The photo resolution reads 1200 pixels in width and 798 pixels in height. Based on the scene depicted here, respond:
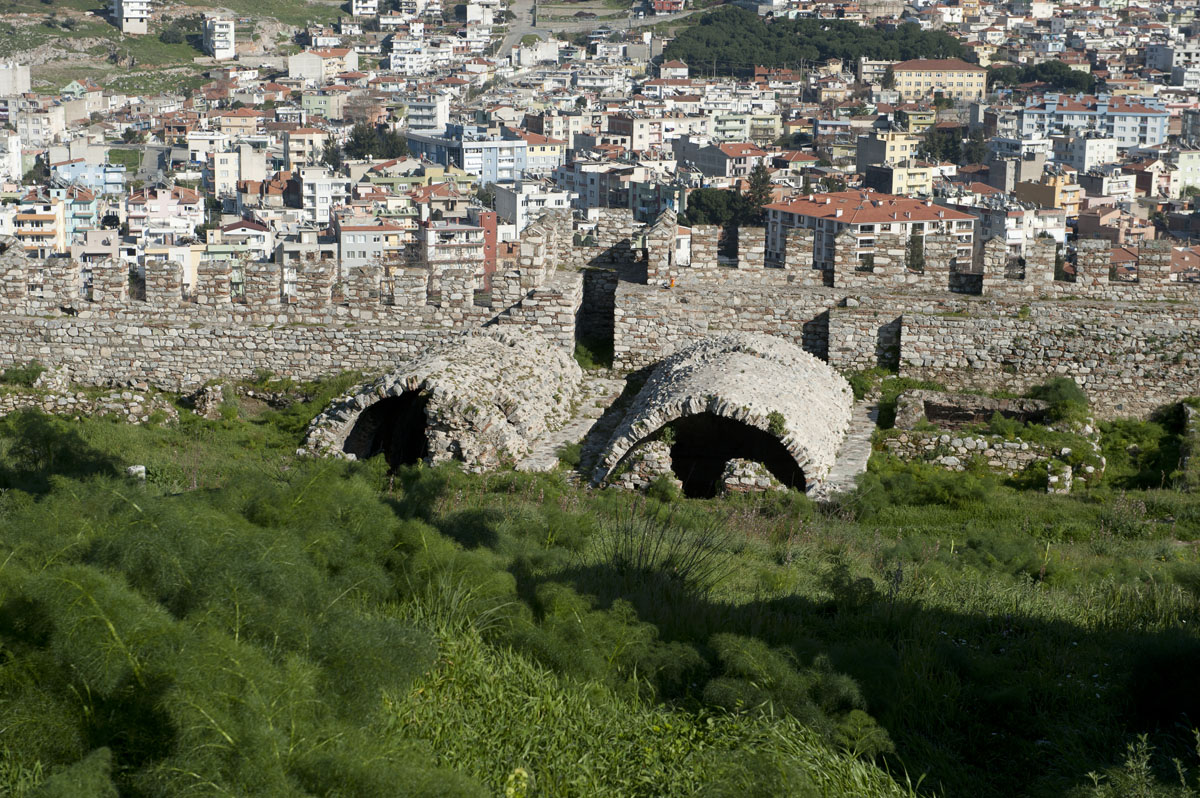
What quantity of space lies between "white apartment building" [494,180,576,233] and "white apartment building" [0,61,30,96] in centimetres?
6898

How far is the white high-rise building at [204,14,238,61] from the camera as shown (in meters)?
157

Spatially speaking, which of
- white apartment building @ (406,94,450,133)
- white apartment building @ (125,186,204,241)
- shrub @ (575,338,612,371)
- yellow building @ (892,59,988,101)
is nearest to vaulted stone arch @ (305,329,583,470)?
shrub @ (575,338,612,371)

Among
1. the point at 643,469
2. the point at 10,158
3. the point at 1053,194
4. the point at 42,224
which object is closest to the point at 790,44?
the point at 1053,194

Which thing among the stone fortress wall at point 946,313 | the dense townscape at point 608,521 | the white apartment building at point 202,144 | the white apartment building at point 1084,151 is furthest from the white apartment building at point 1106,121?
the stone fortress wall at point 946,313

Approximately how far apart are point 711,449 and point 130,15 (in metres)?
159

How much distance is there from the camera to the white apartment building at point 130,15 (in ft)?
510

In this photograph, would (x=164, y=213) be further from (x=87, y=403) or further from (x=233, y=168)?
(x=87, y=403)

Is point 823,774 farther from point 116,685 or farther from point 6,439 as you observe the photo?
point 6,439

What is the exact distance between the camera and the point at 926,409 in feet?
46.5

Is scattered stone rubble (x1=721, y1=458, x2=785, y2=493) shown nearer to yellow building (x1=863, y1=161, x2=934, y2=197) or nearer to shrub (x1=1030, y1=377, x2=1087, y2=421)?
shrub (x1=1030, y1=377, x2=1087, y2=421)

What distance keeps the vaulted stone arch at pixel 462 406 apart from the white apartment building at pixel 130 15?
6110 inches

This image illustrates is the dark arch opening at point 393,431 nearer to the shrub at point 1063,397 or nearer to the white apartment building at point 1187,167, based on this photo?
the shrub at point 1063,397

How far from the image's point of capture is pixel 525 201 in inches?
3701

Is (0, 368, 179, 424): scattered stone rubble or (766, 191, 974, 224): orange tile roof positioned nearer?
(0, 368, 179, 424): scattered stone rubble
